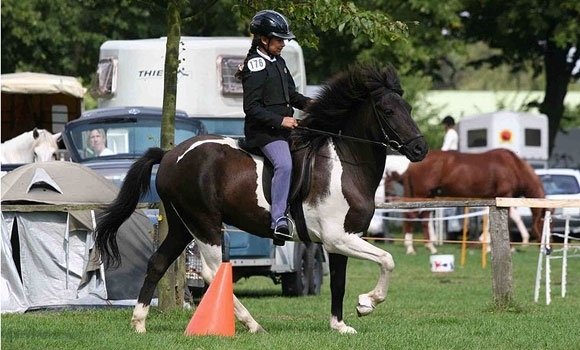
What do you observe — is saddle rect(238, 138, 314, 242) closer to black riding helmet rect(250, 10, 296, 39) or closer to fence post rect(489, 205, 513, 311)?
black riding helmet rect(250, 10, 296, 39)

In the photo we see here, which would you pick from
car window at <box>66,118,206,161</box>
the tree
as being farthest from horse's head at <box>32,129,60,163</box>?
the tree

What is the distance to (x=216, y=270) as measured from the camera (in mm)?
11469

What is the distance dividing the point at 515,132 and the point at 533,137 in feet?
1.95

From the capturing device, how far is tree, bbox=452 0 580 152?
37781 mm

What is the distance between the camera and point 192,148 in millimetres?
11594

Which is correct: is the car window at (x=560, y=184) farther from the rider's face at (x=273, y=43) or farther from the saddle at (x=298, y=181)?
the rider's face at (x=273, y=43)

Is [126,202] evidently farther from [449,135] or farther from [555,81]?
[555,81]

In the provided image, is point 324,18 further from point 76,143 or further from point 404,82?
point 404,82

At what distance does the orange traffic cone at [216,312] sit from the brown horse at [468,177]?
18.4 meters

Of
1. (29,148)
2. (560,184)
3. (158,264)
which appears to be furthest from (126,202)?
(560,184)

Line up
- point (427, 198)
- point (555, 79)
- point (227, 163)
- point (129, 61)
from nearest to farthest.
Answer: point (227, 163)
point (129, 61)
point (427, 198)
point (555, 79)

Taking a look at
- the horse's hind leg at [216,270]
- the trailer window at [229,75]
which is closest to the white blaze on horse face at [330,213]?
the horse's hind leg at [216,270]

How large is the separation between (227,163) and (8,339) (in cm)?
231

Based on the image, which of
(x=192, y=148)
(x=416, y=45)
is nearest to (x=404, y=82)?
(x=416, y=45)
